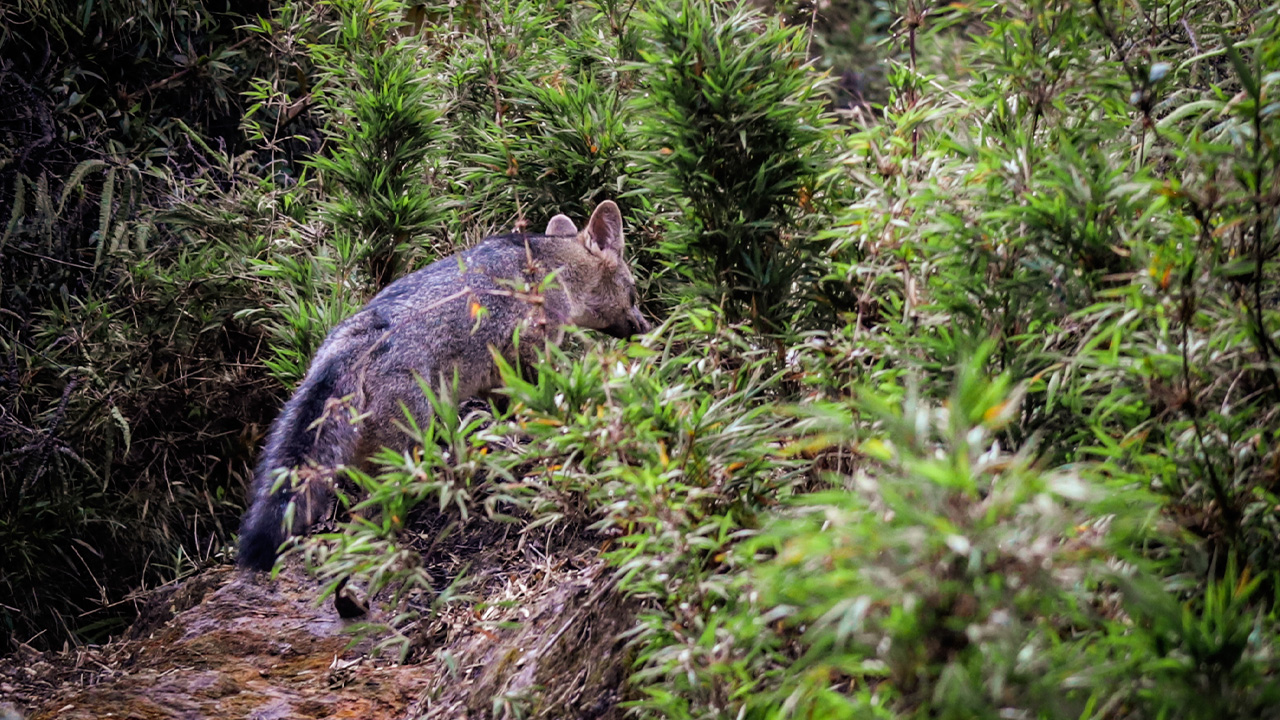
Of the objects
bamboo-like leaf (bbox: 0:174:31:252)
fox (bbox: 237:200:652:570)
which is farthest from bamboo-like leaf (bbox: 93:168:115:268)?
fox (bbox: 237:200:652:570)

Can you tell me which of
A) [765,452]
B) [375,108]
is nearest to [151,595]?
[375,108]

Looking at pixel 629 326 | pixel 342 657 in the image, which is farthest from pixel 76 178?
pixel 342 657

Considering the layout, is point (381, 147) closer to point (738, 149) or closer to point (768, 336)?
point (738, 149)

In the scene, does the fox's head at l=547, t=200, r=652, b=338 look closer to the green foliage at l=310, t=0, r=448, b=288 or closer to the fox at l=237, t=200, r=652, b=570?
the fox at l=237, t=200, r=652, b=570

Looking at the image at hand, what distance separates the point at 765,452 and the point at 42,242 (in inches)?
160

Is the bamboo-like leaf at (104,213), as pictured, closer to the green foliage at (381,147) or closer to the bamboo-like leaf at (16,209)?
the bamboo-like leaf at (16,209)

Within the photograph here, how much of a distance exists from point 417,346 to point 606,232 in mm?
1029

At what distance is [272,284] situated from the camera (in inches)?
184

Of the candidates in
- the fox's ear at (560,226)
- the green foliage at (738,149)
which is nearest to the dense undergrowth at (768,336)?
the green foliage at (738,149)

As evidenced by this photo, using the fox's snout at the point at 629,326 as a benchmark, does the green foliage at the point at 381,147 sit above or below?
above

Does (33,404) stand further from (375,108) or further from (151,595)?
(375,108)

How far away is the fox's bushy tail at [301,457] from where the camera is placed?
306 cm

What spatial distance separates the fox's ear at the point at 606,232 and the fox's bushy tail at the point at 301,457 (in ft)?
4.04

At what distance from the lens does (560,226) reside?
4.34m
